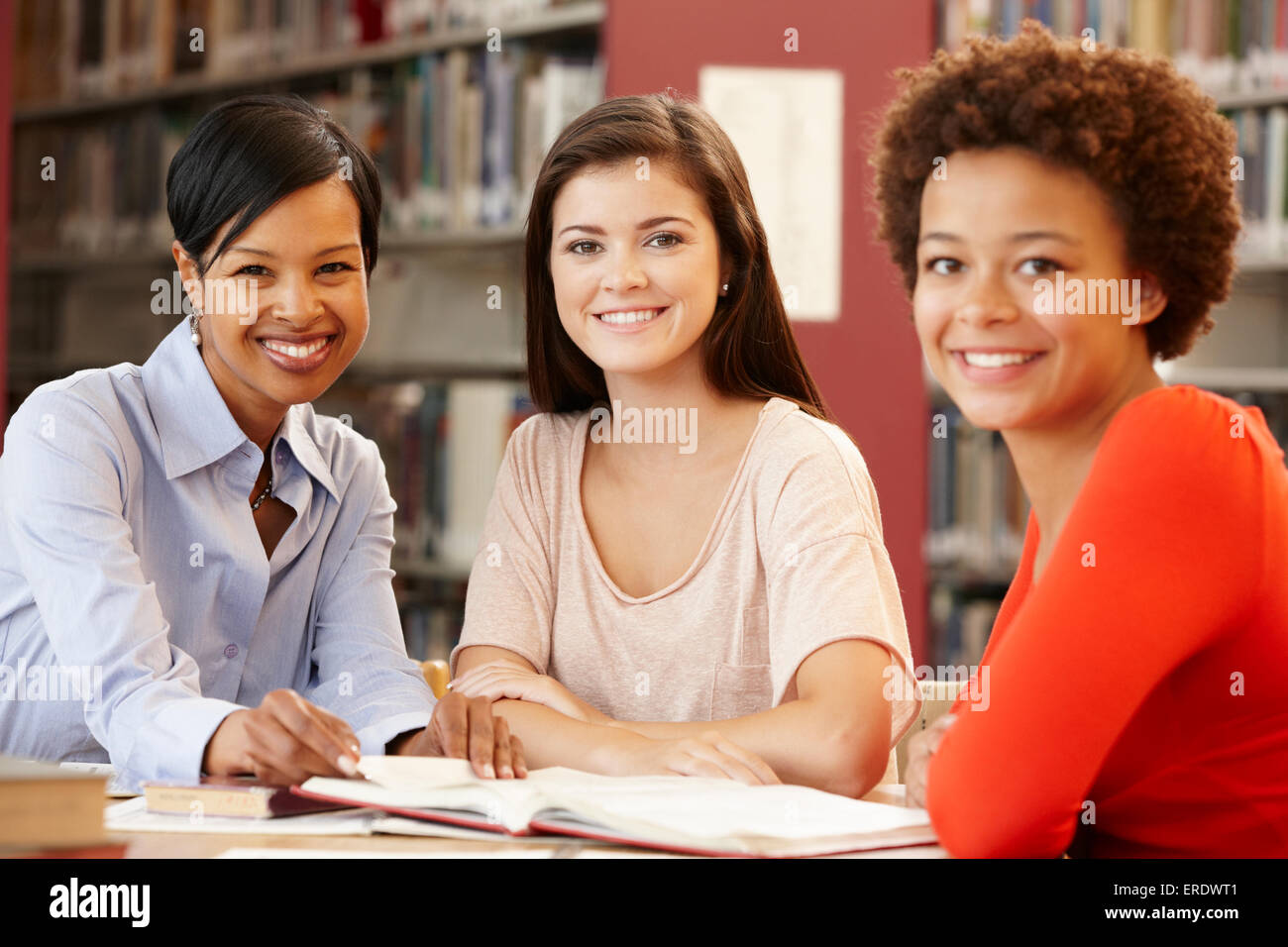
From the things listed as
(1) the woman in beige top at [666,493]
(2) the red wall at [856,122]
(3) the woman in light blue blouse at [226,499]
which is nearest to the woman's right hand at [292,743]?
(3) the woman in light blue blouse at [226,499]

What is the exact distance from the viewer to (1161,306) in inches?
38.8

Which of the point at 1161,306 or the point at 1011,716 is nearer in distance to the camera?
the point at 1011,716

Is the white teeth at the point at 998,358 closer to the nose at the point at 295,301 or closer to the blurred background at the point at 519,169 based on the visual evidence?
the nose at the point at 295,301

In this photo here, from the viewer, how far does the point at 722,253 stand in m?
1.51

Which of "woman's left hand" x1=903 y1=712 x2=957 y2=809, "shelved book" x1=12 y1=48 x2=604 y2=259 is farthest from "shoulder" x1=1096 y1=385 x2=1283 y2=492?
"shelved book" x1=12 y1=48 x2=604 y2=259

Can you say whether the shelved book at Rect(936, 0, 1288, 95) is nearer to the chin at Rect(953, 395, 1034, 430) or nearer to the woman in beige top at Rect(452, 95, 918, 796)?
the woman in beige top at Rect(452, 95, 918, 796)

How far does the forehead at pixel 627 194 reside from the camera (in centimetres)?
142

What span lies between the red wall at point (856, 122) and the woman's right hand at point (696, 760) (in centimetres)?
164

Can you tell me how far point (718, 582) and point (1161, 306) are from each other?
0.58 meters

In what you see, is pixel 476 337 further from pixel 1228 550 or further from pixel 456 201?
pixel 1228 550

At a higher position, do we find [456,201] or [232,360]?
[456,201]

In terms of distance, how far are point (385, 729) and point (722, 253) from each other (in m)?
0.65
